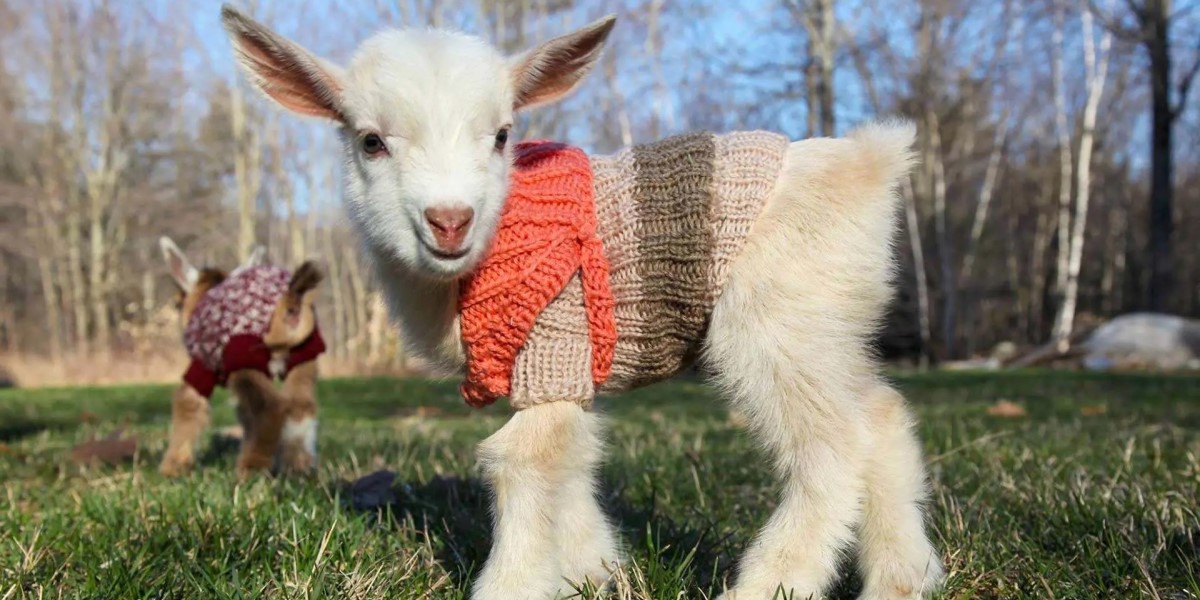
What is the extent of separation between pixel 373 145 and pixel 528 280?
505 mm

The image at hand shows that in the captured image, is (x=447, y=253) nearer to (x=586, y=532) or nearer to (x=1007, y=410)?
(x=586, y=532)

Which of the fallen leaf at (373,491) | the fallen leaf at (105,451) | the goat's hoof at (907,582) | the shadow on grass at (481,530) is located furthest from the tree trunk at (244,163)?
the goat's hoof at (907,582)

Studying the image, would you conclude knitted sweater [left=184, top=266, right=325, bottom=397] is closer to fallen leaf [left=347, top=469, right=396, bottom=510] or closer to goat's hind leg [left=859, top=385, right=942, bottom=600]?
fallen leaf [left=347, top=469, right=396, bottom=510]

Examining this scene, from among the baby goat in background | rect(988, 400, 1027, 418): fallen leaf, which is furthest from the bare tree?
the baby goat in background

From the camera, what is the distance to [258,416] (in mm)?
4559

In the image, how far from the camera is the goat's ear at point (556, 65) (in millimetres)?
2408

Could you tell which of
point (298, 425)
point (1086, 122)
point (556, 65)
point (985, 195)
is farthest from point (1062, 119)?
point (556, 65)

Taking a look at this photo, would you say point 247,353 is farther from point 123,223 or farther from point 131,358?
point 123,223

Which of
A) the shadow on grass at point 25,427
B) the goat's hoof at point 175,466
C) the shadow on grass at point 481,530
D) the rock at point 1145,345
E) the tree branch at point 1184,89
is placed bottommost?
the rock at point 1145,345

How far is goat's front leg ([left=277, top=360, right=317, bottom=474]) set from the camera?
15.6 feet

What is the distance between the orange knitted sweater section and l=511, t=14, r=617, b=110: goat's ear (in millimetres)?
230

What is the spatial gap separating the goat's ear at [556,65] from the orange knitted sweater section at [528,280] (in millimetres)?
230

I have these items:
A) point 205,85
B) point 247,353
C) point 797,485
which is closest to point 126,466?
point 247,353

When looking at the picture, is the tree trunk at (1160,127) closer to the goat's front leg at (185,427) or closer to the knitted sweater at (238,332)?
the knitted sweater at (238,332)
